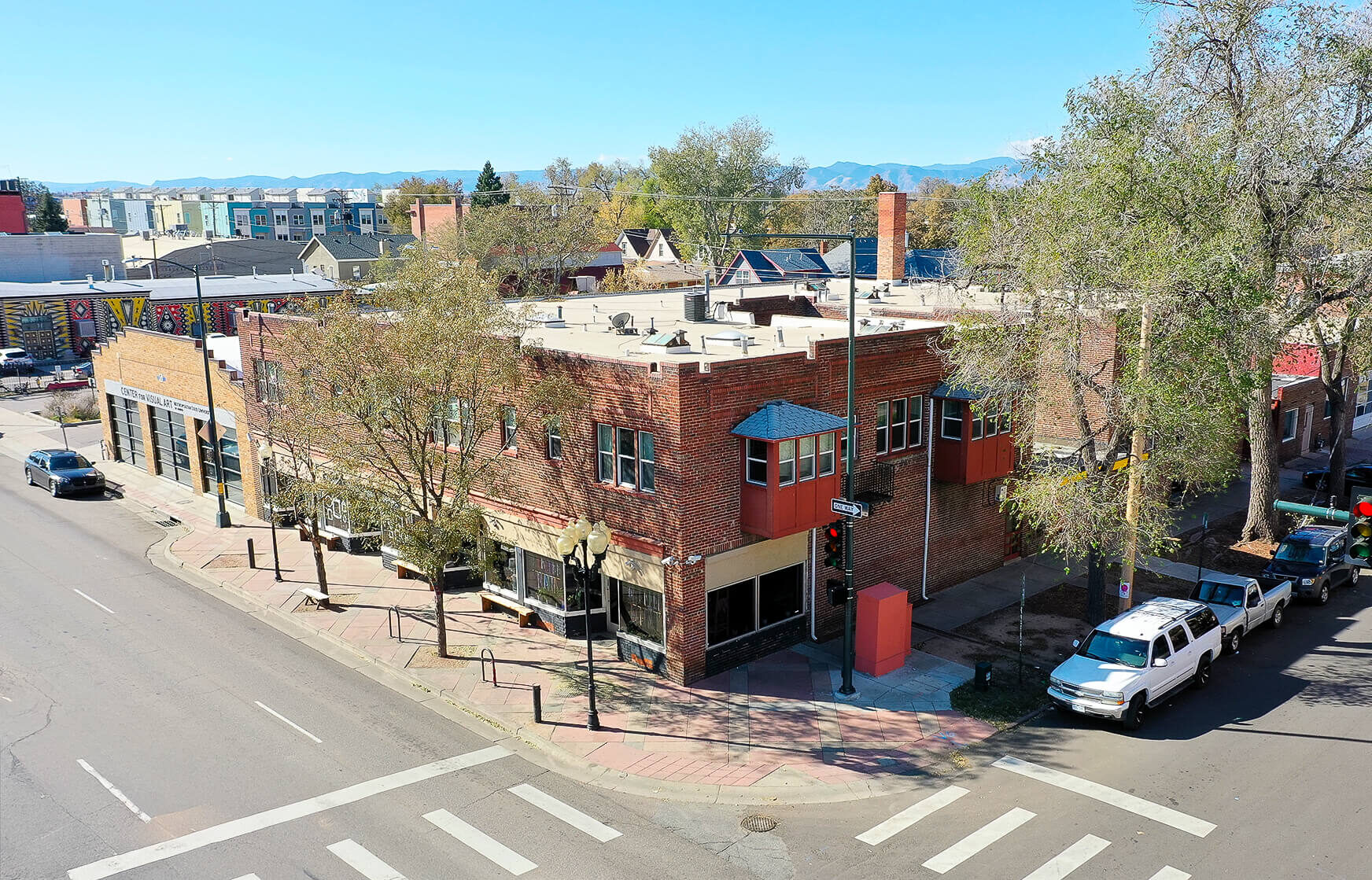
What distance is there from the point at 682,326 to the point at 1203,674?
633 inches

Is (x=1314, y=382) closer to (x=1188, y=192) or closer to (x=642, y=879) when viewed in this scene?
(x=1188, y=192)

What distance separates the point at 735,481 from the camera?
21453mm

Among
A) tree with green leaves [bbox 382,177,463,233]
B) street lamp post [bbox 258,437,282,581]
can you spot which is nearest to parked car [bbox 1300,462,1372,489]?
street lamp post [bbox 258,437,282,581]

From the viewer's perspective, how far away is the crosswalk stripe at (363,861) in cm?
1450

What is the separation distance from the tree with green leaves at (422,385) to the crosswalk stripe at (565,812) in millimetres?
6164

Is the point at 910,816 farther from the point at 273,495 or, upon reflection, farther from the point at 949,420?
the point at 273,495

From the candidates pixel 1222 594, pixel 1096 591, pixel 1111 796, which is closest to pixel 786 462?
pixel 1096 591

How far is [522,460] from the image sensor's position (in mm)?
24406

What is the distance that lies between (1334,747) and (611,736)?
13457 millimetres

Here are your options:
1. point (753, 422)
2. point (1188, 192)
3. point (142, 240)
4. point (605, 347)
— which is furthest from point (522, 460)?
point (142, 240)

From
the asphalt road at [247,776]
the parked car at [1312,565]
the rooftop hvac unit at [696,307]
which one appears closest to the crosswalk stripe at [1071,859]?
the asphalt road at [247,776]

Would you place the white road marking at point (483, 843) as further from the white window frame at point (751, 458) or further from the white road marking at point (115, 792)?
the white window frame at point (751, 458)

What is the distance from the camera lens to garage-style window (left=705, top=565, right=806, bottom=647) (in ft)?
72.0

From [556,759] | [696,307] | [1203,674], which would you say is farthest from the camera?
[696,307]
